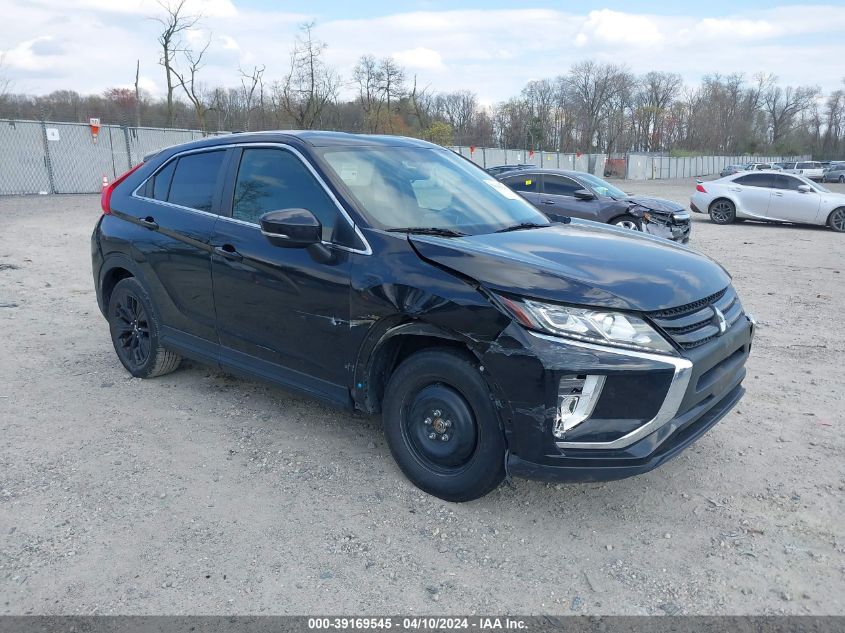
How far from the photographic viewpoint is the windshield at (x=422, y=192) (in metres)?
3.71

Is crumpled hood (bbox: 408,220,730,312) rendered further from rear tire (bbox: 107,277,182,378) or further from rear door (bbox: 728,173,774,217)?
rear door (bbox: 728,173,774,217)

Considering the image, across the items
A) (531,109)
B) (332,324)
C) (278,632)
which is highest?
(531,109)

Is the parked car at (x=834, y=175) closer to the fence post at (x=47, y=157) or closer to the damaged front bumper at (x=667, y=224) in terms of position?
the damaged front bumper at (x=667, y=224)

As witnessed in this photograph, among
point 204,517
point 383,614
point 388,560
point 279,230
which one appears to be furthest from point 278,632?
point 279,230

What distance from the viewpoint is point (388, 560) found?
297 centimetres

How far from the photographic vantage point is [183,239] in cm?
441

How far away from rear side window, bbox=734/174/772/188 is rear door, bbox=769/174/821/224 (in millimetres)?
194

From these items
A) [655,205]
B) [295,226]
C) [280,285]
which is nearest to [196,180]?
[280,285]

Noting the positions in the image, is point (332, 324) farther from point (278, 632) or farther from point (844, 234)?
point (844, 234)

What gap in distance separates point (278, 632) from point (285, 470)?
1.32 m

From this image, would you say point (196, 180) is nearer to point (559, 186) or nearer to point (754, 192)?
point (559, 186)

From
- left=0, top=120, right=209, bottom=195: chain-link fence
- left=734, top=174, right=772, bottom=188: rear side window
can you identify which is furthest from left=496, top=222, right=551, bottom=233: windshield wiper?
left=0, top=120, right=209, bottom=195: chain-link fence

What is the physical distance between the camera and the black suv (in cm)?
289

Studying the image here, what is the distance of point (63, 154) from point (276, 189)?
24.1 m
